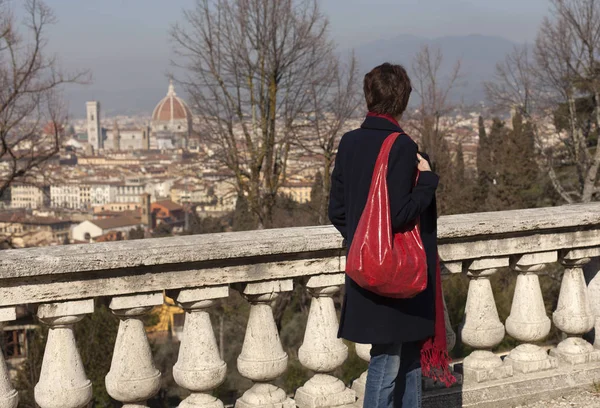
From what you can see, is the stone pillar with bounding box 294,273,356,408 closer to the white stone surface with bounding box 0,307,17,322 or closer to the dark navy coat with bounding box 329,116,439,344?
the dark navy coat with bounding box 329,116,439,344

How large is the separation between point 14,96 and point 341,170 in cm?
1377

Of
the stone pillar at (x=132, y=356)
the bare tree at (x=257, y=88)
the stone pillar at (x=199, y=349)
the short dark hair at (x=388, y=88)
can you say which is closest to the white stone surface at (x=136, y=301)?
the stone pillar at (x=132, y=356)

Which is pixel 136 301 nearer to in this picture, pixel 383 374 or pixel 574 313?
pixel 383 374

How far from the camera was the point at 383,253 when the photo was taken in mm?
2564

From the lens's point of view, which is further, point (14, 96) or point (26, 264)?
point (14, 96)

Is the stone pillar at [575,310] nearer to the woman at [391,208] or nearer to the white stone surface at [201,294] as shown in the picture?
the woman at [391,208]

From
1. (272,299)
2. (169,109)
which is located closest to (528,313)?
(272,299)

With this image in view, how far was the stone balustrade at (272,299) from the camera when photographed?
9.04ft

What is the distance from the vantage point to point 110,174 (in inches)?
5044

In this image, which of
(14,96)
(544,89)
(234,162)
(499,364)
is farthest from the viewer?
(544,89)

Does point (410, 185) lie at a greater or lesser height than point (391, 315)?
greater

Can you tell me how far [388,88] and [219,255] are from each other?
873 mm

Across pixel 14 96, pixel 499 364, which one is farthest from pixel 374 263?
pixel 14 96

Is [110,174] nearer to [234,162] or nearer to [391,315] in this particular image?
[234,162]
